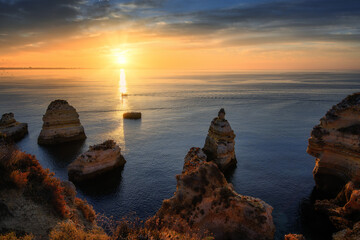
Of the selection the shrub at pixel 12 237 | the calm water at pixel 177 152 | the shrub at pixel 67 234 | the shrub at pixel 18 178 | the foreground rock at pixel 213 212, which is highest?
the shrub at pixel 18 178

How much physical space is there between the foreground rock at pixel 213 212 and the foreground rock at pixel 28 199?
268 inches

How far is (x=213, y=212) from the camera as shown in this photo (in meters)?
19.2

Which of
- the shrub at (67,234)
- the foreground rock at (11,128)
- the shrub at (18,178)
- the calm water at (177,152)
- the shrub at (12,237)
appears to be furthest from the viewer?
the foreground rock at (11,128)

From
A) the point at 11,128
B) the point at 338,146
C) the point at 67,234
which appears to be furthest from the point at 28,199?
the point at 11,128

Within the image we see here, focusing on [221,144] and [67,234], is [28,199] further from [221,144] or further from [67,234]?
[221,144]

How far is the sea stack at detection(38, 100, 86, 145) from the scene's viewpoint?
5453 cm

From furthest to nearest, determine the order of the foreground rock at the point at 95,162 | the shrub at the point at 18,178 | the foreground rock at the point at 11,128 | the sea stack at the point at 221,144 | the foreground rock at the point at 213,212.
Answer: the foreground rock at the point at 11,128
the sea stack at the point at 221,144
the foreground rock at the point at 95,162
the foreground rock at the point at 213,212
the shrub at the point at 18,178

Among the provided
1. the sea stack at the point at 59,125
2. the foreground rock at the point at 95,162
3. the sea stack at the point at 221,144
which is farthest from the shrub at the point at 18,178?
the sea stack at the point at 59,125

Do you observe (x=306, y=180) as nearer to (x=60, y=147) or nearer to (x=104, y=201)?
(x=104, y=201)

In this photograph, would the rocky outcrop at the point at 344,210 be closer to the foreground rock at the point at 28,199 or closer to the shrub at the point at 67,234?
the shrub at the point at 67,234

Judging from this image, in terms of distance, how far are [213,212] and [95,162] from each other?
2582 centimetres

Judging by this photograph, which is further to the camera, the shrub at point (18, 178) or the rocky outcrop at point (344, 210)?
the rocky outcrop at point (344, 210)

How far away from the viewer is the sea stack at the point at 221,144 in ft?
135

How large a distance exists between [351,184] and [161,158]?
3262 cm
